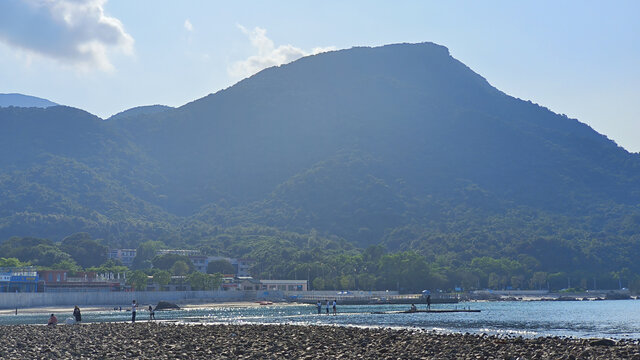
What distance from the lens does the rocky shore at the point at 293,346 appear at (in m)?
38.9

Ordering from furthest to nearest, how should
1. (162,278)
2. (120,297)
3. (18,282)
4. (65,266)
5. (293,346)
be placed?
(65,266) → (162,278) → (18,282) → (120,297) → (293,346)

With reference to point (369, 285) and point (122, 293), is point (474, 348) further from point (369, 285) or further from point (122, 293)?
point (369, 285)

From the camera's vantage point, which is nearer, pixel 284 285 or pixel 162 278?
pixel 162 278

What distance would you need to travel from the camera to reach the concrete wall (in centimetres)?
11862

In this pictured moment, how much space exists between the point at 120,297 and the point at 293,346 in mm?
100145

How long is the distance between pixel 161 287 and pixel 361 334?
120 metres

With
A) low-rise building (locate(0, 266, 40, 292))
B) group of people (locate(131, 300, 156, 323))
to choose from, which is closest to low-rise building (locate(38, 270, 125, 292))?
low-rise building (locate(0, 266, 40, 292))

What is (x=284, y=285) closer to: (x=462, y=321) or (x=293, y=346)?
(x=462, y=321)

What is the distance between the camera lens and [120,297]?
450 ft

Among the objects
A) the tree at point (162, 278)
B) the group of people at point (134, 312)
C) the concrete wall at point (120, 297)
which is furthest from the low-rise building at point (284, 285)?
the group of people at point (134, 312)

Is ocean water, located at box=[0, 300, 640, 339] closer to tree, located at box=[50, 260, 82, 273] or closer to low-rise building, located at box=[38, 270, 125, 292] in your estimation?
low-rise building, located at box=[38, 270, 125, 292]

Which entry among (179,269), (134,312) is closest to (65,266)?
(179,269)

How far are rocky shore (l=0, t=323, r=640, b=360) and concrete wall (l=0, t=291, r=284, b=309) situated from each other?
67751 millimetres

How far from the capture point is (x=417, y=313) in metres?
99.2
